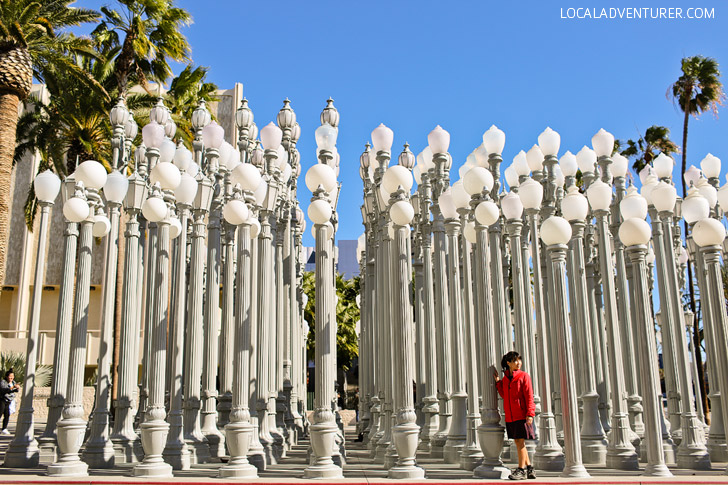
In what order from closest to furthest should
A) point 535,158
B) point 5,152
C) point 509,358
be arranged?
point 509,358
point 535,158
point 5,152

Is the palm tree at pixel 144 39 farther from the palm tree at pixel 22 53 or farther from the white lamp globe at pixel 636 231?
the white lamp globe at pixel 636 231

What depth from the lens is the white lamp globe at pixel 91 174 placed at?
419 inches

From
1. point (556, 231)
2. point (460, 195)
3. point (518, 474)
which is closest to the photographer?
point (518, 474)

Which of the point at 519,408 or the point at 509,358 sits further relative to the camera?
the point at 509,358

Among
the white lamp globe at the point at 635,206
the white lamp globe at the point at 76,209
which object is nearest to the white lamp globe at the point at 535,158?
the white lamp globe at the point at 635,206

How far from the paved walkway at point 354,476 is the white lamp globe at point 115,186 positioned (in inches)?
183

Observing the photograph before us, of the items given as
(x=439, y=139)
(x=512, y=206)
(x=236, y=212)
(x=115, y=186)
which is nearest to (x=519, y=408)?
(x=512, y=206)

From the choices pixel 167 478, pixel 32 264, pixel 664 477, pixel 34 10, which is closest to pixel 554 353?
pixel 664 477

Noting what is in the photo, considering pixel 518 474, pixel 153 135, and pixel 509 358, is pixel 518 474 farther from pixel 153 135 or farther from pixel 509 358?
pixel 153 135

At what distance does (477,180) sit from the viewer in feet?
32.4

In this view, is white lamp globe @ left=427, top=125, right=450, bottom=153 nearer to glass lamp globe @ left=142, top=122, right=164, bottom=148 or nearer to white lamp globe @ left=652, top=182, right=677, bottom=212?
white lamp globe @ left=652, top=182, right=677, bottom=212

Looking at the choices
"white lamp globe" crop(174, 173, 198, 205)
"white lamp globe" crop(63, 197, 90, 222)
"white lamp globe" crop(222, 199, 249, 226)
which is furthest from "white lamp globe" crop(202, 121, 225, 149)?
"white lamp globe" crop(222, 199, 249, 226)

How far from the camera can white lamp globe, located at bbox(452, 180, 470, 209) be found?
11172mm

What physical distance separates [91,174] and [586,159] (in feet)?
30.1
